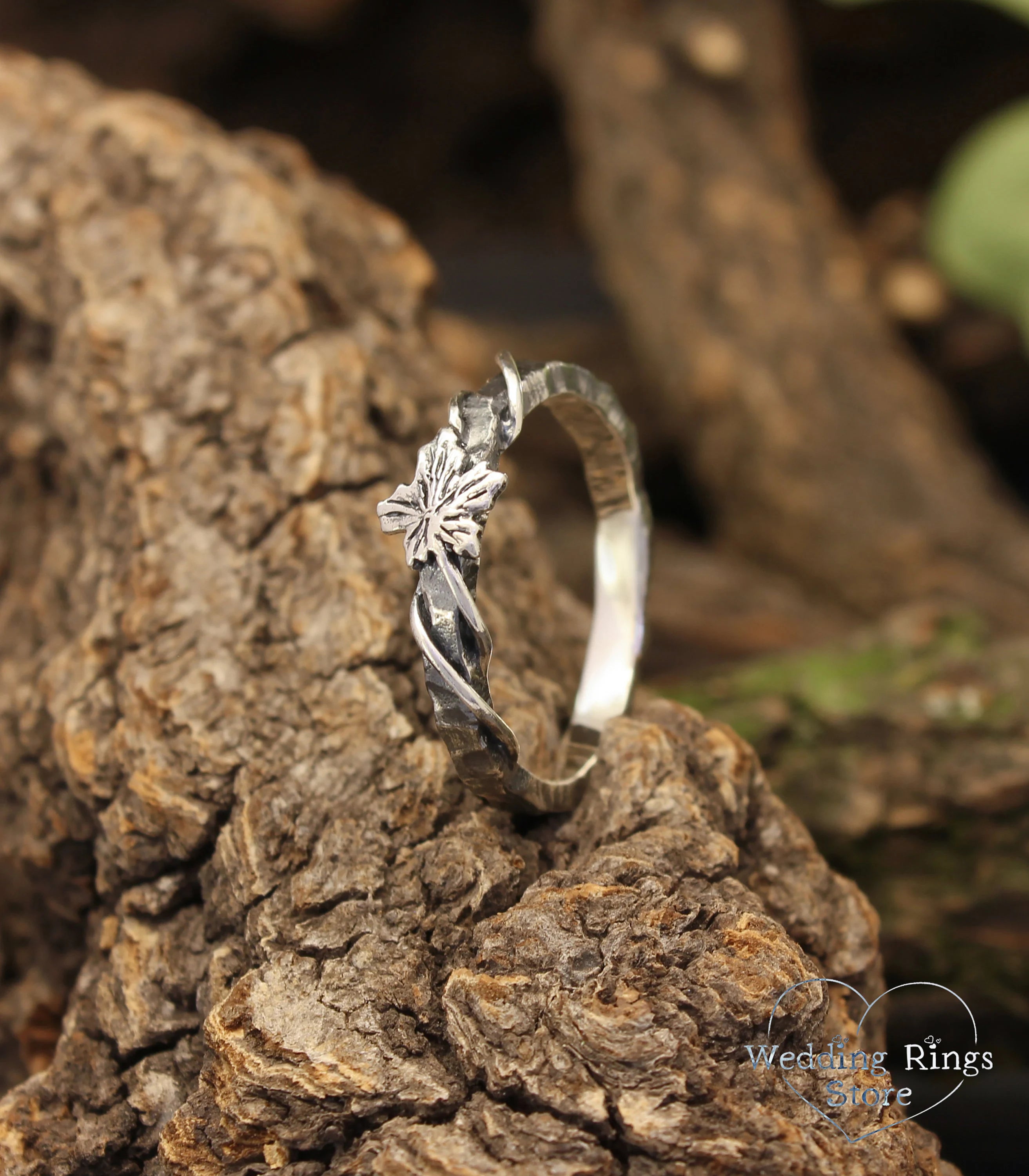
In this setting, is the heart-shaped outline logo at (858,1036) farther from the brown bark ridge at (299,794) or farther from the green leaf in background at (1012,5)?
the green leaf in background at (1012,5)

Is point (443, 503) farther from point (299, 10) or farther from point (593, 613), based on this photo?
point (299, 10)

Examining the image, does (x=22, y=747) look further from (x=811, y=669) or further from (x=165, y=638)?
(x=811, y=669)

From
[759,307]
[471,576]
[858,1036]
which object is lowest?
[858,1036]

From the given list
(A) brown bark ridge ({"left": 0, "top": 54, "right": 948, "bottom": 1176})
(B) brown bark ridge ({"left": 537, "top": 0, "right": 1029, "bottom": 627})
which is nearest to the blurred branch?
(B) brown bark ridge ({"left": 537, "top": 0, "right": 1029, "bottom": 627})

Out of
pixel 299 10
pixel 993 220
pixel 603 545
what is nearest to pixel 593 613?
pixel 603 545

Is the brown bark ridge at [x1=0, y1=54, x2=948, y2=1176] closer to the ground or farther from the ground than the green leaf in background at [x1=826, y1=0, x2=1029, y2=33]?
closer to the ground

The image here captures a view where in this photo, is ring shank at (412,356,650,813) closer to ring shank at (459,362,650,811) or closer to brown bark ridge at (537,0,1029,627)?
ring shank at (459,362,650,811)

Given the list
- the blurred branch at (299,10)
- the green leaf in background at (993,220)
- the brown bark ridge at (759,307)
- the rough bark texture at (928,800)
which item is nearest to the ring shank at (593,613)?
the rough bark texture at (928,800)
